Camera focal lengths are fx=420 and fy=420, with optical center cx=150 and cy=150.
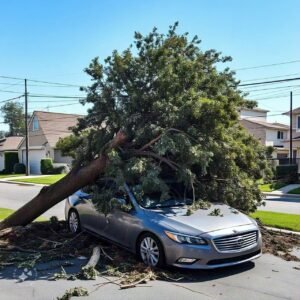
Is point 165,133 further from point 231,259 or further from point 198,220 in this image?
point 231,259

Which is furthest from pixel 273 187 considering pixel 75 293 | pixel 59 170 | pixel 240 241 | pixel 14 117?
pixel 14 117

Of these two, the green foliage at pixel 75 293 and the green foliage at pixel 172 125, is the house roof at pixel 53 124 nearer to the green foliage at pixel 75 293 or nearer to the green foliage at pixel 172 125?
the green foliage at pixel 172 125

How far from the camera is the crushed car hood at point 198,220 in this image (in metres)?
6.33

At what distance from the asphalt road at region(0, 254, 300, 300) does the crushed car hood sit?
2.23ft

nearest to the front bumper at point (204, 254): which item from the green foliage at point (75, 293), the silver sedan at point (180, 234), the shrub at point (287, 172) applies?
the silver sedan at point (180, 234)

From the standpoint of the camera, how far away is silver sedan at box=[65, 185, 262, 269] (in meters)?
6.12

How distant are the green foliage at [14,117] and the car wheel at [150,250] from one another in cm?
9303

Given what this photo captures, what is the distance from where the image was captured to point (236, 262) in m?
6.33

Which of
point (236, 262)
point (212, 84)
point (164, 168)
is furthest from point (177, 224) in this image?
point (212, 84)

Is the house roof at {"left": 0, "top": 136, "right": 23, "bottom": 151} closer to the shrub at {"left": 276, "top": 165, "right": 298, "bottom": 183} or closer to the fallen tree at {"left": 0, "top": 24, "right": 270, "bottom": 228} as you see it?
the shrub at {"left": 276, "top": 165, "right": 298, "bottom": 183}

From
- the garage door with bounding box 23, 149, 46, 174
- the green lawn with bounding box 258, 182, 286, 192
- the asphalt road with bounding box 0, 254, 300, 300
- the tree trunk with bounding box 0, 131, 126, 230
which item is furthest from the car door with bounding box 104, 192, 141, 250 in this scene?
the garage door with bounding box 23, 149, 46, 174

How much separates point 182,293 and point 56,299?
1606mm

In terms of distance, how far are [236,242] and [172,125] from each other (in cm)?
261

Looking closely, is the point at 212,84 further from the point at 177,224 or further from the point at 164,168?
the point at 177,224
